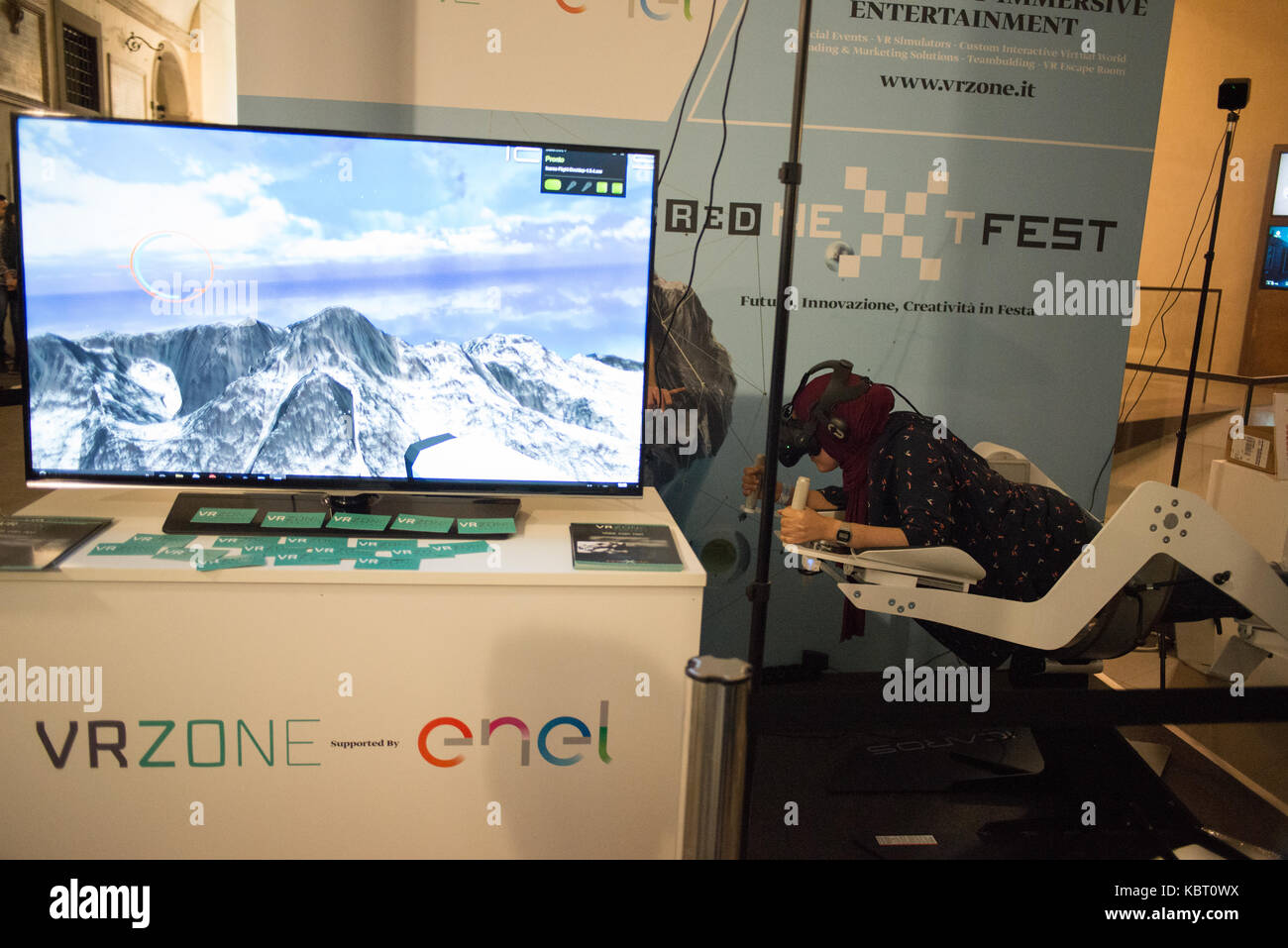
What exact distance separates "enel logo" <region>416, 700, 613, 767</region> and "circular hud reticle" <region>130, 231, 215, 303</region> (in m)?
0.97

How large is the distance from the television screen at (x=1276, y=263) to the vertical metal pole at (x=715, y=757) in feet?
25.6

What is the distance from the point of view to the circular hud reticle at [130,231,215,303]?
176 centimetres

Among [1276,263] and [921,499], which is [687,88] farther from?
[1276,263]

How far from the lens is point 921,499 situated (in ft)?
7.00

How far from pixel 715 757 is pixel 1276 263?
8.06 meters

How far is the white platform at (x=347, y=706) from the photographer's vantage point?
1610 mm

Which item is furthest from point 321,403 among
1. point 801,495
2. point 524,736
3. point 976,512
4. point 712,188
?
point 976,512

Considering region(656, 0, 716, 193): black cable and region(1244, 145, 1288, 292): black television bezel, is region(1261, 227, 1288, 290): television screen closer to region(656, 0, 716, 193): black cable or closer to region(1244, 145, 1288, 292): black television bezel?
region(1244, 145, 1288, 292): black television bezel
